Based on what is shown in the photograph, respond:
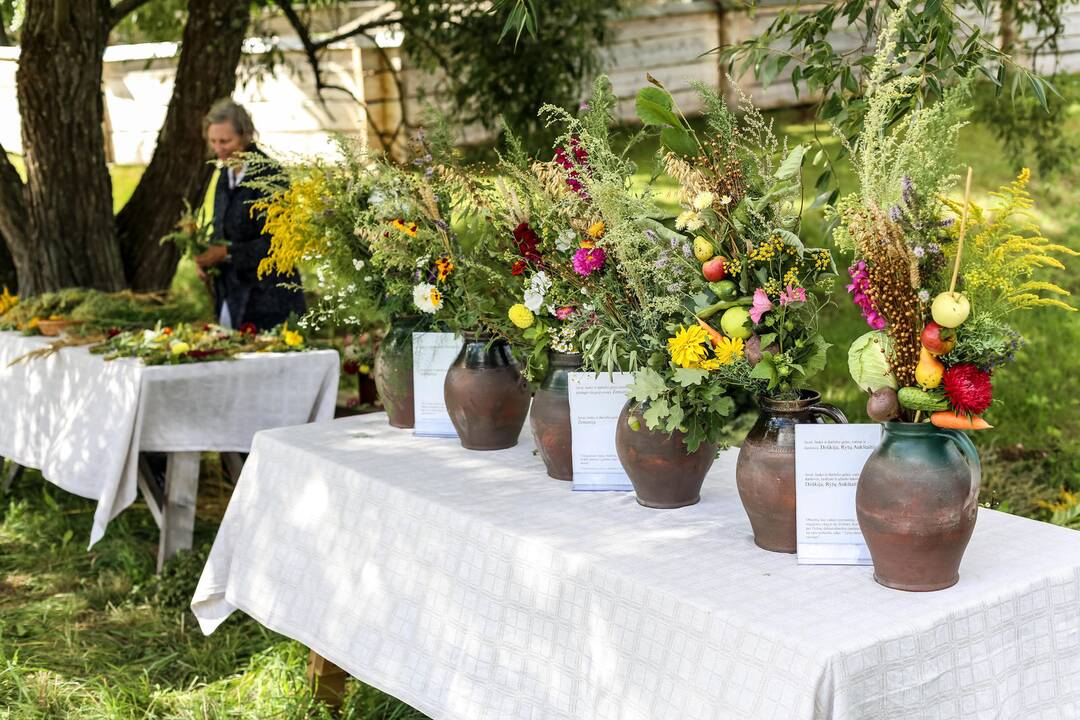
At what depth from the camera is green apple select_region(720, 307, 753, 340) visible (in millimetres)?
1753

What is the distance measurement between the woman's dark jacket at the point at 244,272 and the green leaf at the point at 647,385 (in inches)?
→ 109

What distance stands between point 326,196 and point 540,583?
3.92 ft

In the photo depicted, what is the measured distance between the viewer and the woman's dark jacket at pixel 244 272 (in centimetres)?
443

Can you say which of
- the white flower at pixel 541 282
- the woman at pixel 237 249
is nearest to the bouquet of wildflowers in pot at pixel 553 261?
the white flower at pixel 541 282

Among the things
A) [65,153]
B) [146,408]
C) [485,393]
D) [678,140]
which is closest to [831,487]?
[678,140]

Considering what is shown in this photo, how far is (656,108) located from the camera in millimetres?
1829

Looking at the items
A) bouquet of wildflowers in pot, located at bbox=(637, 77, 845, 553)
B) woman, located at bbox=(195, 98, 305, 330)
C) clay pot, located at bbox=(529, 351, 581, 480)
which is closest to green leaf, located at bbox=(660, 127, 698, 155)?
bouquet of wildflowers in pot, located at bbox=(637, 77, 845, 553)

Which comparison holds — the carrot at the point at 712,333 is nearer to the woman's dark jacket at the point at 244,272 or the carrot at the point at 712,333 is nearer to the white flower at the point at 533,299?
the white flower at the point at 533,299

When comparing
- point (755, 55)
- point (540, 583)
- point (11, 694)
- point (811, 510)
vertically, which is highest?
point (755, 55)

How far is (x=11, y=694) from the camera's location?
3131 mm

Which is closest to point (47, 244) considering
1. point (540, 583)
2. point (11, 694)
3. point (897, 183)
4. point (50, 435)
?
point (50, 435)

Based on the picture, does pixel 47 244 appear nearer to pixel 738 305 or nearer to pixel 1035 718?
pixel 738 305

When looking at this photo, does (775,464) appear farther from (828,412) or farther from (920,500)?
(920,500)

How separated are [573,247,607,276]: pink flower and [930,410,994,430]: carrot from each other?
610 mm
